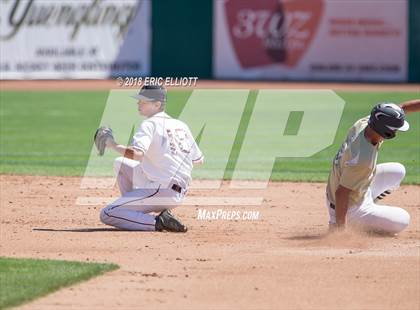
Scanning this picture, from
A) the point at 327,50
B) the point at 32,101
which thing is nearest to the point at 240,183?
the point at 32,101

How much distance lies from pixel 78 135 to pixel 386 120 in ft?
40.9

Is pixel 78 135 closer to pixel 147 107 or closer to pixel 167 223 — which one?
pixel 167 223

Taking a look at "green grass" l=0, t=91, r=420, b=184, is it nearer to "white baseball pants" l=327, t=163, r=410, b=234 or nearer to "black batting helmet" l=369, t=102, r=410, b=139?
"white baseball pants" l=327, t=163, r=410, b=234

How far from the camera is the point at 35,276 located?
336 inches

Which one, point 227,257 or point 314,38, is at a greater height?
point 227,257

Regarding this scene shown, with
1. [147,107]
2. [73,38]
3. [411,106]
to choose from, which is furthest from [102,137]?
[73,38]

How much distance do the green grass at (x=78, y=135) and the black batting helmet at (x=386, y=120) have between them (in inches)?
216

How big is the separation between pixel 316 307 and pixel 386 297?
0.66 meters

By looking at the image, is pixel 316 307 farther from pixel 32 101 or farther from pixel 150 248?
pixel 32 101

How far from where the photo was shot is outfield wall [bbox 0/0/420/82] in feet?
116

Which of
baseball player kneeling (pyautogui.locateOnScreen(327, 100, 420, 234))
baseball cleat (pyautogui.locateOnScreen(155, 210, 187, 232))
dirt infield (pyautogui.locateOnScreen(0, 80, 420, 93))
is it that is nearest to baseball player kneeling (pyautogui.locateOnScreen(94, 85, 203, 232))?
baseball cleat (pyautogui.locateOnScreen(155, 210, 187, 232))

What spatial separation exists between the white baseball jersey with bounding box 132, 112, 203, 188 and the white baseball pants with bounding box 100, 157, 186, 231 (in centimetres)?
10

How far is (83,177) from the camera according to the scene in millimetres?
15453

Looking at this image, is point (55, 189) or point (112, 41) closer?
point (55, 189)
